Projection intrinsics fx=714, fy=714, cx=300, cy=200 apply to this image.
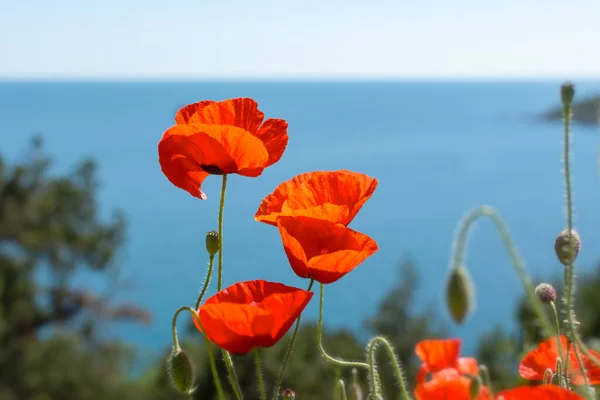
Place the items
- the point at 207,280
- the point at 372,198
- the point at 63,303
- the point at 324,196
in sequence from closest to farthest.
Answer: the point at 207,280 < the point at 324,196 < the point at 63,303 < the point at 372,198

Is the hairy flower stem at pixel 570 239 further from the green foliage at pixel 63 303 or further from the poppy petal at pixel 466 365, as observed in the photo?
the green foliage at pixel 63 303

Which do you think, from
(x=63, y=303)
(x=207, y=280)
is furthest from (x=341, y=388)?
(x=63, y=303)

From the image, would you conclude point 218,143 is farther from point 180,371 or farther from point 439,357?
point 439,357

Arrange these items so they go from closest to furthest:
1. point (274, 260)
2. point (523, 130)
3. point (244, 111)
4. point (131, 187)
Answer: point (244, 111)
point (274, 260)
point (131, 187)
point (523, 130)

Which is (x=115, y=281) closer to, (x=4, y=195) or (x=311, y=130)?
(x=4, y=195)

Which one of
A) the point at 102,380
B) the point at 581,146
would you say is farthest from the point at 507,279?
the point at 581,146

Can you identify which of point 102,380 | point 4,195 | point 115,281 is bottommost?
point 102,380
